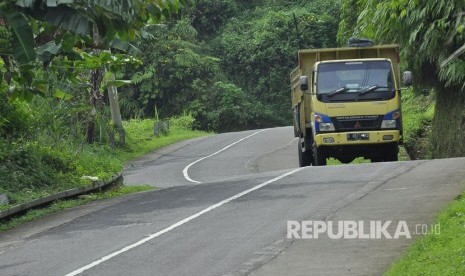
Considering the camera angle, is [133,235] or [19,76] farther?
[133,235]

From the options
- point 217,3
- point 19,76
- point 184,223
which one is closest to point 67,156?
point 184,223

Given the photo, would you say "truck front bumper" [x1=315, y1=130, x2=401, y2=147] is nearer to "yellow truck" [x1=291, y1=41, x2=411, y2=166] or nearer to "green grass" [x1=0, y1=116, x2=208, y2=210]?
"yellow truck" [x1=291, y1=41, x2=411, y2=166]

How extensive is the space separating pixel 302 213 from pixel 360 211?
0.84m

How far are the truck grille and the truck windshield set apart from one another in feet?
2.06

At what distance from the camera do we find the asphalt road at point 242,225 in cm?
1080

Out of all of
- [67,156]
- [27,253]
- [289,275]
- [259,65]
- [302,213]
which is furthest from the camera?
[259,65]

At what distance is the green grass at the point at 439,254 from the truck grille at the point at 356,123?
35.1 feet

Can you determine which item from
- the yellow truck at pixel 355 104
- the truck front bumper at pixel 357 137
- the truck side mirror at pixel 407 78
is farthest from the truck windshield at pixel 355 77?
the truck front bumper at pixel 357 137

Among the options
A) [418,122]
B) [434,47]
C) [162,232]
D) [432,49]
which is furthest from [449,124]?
[162,232]

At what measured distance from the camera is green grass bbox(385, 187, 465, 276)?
923 centimetres

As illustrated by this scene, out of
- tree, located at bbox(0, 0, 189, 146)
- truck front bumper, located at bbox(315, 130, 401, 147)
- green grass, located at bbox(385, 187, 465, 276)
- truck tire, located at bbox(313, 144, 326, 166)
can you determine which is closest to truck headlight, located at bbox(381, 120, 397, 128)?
truck front bumper, located at bbox(315, 130, 401, 147)

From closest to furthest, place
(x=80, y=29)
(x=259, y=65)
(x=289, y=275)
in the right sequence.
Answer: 1. (x=80, y=29)
2. (x=289, y=275)
3. (x=259, y=65)

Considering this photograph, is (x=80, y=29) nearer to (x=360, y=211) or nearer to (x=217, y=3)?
(x=360, y=211)

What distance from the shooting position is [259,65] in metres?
65.4
